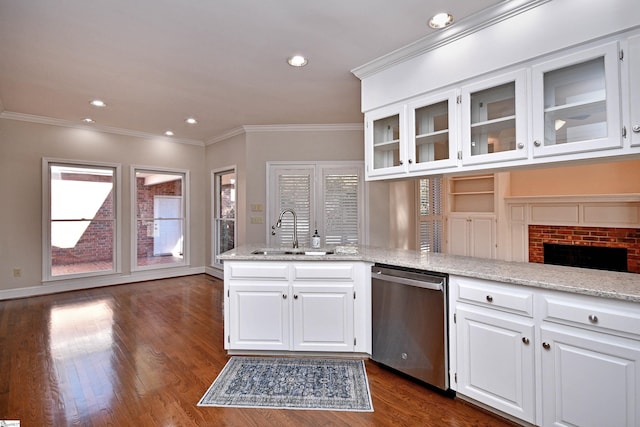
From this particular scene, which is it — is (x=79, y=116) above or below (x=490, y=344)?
above

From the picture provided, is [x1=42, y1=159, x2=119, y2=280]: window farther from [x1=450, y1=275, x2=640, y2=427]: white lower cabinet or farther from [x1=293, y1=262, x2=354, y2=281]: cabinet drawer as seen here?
[x1=450, y1=275, x2=640, y2=427]: white lower cabinet

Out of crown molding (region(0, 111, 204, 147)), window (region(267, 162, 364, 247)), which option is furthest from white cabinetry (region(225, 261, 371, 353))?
crown molding (region(0, 111, 204, 147))

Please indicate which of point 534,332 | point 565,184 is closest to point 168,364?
point 534,332

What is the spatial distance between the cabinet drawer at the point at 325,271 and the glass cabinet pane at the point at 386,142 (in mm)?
940

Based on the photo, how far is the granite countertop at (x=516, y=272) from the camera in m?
1.56

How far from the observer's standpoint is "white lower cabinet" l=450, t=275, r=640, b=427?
1479 millimetres

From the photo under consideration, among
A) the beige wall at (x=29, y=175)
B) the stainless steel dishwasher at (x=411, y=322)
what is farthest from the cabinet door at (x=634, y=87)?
the beige wall at (x=29, y=175)

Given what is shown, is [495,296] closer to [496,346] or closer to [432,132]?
[496,346]

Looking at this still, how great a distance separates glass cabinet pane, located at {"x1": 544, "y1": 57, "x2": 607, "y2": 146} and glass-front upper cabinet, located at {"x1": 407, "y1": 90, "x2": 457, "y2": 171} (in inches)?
22.3

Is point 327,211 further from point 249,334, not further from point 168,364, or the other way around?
point 168,364

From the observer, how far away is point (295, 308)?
2.67m

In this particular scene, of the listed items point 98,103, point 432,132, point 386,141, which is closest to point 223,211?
point 98,103

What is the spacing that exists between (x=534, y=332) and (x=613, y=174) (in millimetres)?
4142

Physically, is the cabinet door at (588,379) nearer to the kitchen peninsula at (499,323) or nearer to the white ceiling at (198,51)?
the kitchen peninsula at (499,323)
